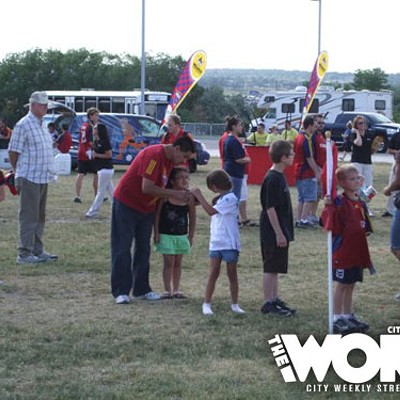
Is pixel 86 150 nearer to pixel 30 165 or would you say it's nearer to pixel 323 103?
pixel 30 165

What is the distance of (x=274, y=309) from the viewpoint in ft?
29.8

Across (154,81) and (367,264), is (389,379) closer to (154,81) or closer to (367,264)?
(367,264)

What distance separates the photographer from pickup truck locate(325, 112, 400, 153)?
138ft

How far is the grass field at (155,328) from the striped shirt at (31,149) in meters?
1.07

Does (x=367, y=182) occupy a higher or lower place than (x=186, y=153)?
lower

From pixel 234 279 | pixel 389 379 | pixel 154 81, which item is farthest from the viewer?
pixel 154 81

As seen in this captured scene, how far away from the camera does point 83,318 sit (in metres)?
8.92

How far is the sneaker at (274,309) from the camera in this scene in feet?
29.6

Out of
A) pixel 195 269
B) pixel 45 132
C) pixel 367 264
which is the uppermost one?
pixel 45 132

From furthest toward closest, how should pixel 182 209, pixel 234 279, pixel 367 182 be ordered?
1. pixel 367 182
2. pixel 182 209
3. pixel 234 279

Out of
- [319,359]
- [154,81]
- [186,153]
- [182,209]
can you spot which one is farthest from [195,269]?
[154,81]

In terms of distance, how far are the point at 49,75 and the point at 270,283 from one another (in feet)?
182

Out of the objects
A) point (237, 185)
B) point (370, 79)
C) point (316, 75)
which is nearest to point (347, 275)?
point (237, 185)

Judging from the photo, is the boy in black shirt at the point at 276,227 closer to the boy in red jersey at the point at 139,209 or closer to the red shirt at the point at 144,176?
the boy in red jersey at the point at 139,209
